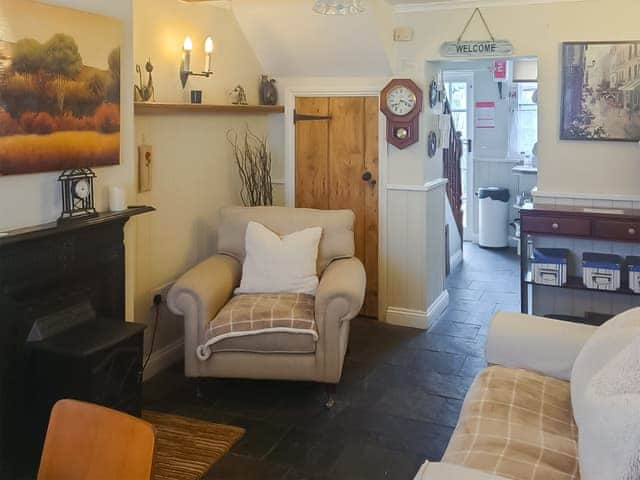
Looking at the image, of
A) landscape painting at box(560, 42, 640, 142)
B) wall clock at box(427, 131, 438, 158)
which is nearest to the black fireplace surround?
wall clock at box(427, 131, 438, 158)

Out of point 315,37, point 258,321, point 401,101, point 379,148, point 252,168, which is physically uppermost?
point 315,37

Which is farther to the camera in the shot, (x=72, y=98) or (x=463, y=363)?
(x=463, y=363)

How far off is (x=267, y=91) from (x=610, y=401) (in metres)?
3.67

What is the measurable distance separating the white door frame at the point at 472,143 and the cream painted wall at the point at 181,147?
358 centimetres

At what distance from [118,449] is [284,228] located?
2646 mm

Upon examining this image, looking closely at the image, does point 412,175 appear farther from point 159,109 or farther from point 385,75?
point 159,109

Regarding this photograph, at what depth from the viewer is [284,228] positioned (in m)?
3.95

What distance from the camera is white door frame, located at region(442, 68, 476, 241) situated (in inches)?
297

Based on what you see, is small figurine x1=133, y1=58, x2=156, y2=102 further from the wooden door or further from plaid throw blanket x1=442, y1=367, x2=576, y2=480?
plaid throw blanket x1=442, y1=367, x2=576, y2=480

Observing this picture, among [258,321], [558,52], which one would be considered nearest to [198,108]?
[258,321]

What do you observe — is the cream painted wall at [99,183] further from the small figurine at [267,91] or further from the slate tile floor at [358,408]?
the small figurine at [267,91]

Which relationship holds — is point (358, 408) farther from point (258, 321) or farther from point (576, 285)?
point (576, 285)

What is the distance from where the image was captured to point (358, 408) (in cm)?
342

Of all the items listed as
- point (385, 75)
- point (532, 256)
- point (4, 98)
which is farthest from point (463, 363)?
point (4, 98)
